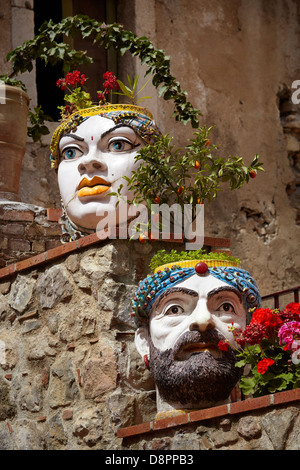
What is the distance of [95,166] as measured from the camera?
675 centimetres

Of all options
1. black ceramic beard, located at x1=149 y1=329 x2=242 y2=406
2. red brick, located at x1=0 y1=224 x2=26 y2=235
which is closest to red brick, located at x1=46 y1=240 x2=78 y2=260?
black ceramic beard, located at x1=149 y1=329 x2=242 y2=406

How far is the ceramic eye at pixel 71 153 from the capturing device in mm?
6855

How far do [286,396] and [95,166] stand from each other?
2.35m

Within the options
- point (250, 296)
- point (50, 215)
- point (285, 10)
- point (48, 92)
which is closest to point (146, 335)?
point (250, 296)

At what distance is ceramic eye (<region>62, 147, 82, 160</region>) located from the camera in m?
6.86

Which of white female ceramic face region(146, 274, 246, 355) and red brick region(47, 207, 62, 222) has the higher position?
red brick region(47, 207, 62, 222)

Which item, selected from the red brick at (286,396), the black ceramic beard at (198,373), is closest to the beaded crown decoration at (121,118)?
the black ceramic beard at (198,373)

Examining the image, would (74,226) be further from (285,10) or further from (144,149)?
(285,10)

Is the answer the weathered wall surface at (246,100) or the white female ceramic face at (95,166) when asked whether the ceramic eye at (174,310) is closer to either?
the white female ceramic face at (95,166)

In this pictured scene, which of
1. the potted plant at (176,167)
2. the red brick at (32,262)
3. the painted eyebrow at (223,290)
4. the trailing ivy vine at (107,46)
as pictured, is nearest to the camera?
the painted eyebrow at (223,290)

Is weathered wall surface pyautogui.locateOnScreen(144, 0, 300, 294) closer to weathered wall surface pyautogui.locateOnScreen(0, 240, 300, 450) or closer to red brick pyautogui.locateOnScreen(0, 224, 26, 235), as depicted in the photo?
red brick pyautogui.locateOnScreen(0, 224, 26, 235)

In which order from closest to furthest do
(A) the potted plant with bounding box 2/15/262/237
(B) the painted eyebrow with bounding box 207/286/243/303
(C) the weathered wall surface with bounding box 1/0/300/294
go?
(B) the painted eyebrow with bounding box 207/286/243/303, (A) the potted plant with bounding box 2/15/262/237, (C) the weathered wall surface with bounding box 1/0/300/294

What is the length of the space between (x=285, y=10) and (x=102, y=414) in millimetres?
5814

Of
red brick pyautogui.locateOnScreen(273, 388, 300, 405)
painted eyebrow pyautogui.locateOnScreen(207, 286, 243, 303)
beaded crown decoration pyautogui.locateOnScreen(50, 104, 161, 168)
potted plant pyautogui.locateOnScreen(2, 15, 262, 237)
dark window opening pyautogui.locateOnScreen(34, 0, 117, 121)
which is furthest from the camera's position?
dark window opening pyautogui.locateOnScreen(34, 0, 117, 121)
